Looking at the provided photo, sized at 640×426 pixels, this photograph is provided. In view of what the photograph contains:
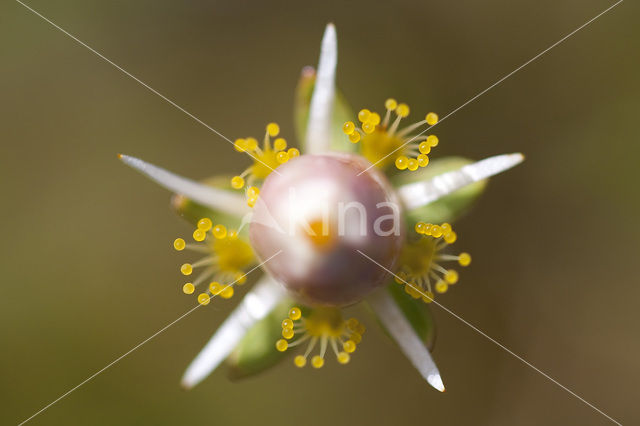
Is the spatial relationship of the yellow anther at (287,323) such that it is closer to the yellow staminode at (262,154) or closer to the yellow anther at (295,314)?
the yellow anther at (295,314)

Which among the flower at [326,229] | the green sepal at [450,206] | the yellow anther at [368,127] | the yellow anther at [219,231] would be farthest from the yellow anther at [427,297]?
the yellow anther at [219,231]

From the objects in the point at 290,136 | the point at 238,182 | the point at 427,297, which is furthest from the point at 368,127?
the point at 290,136

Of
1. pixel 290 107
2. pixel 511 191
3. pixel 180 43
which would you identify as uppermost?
pixel 180 43

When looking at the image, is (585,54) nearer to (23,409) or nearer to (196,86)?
(196,86)

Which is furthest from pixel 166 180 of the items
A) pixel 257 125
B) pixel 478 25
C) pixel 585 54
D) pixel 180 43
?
pixel 585 54

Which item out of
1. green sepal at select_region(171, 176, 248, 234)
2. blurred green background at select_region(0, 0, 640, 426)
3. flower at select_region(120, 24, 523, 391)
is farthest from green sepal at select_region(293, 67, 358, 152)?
blurred green background at select_region(0, 0, 640, 426)

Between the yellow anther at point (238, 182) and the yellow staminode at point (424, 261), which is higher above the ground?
the yellow anther at point (238, 182)

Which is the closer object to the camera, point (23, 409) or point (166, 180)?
point (166, 180)
